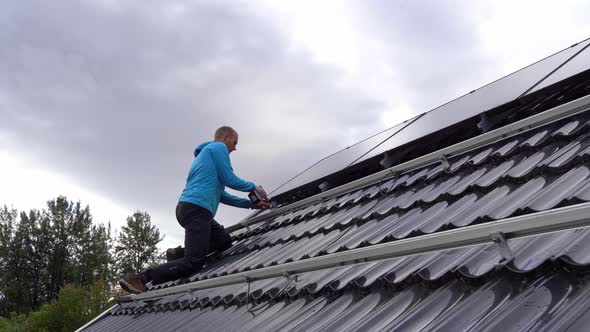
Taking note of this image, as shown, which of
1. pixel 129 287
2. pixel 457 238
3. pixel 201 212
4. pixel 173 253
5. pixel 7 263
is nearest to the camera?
pixel 457 238

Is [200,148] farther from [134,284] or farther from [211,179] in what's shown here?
[134,284]

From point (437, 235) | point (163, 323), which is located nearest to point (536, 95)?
point (437, 235)

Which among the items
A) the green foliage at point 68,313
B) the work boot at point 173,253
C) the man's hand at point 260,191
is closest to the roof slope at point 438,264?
the man's hand at point 260,191

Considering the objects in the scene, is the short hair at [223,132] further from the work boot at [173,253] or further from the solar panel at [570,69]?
the solar panel at [570,69]

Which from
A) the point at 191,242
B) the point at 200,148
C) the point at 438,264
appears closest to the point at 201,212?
the point at 191,242

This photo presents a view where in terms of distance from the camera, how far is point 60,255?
4650 centimetres

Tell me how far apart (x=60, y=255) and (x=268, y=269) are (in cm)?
4827

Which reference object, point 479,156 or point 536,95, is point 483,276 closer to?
point 479,156

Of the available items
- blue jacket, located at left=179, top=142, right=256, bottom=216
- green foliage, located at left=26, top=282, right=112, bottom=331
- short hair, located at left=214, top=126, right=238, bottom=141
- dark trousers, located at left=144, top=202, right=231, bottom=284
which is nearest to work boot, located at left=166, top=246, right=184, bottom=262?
dark trousers, located at left=144, top=202, right=231, bottom=284

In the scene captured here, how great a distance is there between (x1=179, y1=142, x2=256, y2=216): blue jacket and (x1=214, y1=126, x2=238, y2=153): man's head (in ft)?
1.37

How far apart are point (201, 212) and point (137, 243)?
43.1 metres

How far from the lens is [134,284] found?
5531 mm

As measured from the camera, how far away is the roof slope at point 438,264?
5.83ft

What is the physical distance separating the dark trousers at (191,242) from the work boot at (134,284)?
0.91 feet
